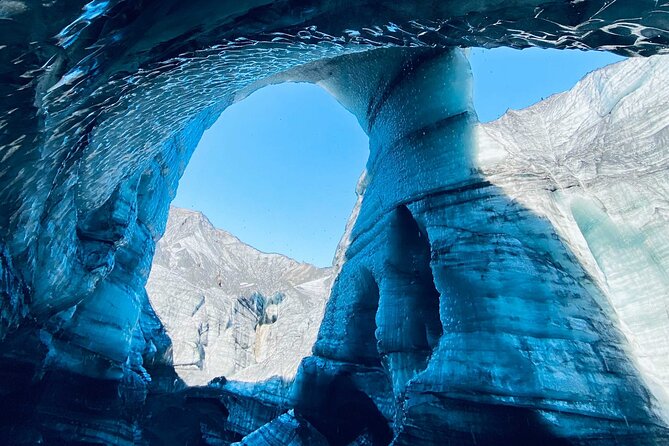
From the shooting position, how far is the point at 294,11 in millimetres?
3350

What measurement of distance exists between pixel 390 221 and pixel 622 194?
5.58 m

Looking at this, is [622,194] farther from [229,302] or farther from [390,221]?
[229,302]

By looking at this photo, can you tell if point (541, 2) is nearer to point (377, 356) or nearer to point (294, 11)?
Answer: point (294, 11)

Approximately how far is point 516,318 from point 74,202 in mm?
6868

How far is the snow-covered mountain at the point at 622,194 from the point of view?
7578 millimetres

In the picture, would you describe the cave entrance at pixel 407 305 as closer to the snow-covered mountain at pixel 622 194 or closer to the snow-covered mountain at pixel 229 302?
the snow-covered mountain at pixel 622 194

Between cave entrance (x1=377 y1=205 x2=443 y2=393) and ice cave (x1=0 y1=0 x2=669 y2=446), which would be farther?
cave entrance (x1=377 y1=205 x2=443 y2=393)

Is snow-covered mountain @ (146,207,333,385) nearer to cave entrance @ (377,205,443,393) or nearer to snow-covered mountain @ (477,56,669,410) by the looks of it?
cave entrance @ (377,205,443,393)

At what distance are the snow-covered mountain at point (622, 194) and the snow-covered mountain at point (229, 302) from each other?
35.4 feet

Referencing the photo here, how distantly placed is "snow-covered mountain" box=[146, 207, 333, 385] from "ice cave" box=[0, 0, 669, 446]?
664 centimetres

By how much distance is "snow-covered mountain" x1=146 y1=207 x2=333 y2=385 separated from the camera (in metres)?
19.7

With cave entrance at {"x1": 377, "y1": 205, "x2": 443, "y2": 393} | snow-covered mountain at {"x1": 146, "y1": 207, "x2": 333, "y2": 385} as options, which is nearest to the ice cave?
cave entrance at {"x1": 377, "y1": 205, "x2": 443, "y2": 393}

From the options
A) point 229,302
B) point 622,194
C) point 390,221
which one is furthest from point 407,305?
point 229,302

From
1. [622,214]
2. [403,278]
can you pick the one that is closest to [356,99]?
[403,278]
